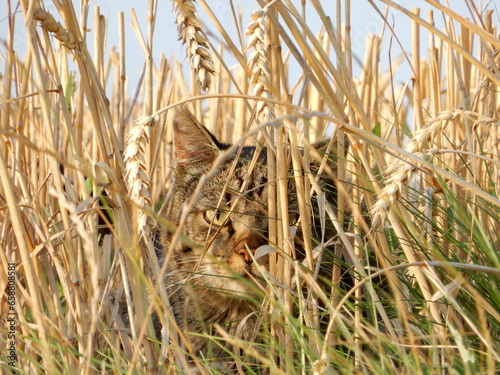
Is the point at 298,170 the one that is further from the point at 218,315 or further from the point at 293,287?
the point at 218,315

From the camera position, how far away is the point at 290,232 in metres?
1.55

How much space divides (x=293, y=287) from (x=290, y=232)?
0.16m

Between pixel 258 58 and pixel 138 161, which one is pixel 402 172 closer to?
pixel 258 58

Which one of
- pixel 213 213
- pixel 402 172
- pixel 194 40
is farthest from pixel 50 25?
pixel 213 213

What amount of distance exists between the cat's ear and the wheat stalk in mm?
1009

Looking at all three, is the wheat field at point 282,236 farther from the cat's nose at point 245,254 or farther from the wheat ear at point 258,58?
the cat's nose at point 245,254

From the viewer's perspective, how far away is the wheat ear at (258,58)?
1.15 metres

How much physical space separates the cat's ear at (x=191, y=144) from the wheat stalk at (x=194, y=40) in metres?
1.01

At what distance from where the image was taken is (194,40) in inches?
44.8

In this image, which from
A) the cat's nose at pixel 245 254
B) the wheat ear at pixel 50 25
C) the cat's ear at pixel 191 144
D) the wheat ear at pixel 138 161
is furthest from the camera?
the cat's ear at pixel 191 144

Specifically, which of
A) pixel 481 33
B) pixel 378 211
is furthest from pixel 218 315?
pixel 481 33

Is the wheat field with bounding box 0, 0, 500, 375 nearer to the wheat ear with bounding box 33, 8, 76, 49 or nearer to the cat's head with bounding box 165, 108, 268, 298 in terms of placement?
the wheat ear with bounding box 33, 8, 76, 49

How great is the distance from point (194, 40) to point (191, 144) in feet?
3.86

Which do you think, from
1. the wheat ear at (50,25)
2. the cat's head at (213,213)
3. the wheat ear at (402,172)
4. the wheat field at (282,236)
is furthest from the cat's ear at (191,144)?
the wheat ear at (402,172)
